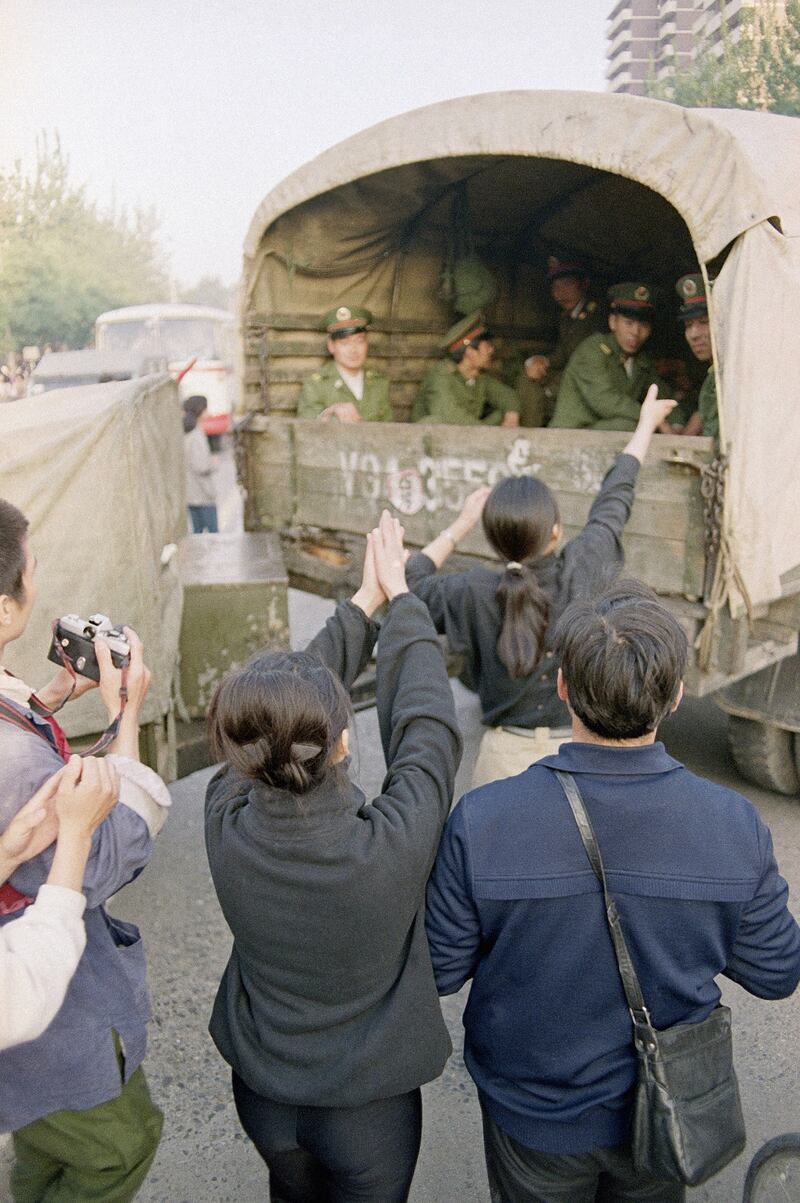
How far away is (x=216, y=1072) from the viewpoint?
2.65 metres

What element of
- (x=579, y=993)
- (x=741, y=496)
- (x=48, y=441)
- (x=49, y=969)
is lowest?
(x=579, y=993)

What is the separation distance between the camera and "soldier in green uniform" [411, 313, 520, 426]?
539cm

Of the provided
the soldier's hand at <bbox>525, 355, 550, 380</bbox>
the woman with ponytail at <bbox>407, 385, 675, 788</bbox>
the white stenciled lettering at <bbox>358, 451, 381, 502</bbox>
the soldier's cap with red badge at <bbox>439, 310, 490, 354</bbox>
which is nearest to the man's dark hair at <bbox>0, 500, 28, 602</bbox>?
the woman with ponytail at <bbox>407, 385, 675, 788</bbox>

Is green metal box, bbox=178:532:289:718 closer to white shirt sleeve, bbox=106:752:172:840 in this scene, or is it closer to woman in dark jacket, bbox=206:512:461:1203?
white shirt sleeve, bbox=106:752:172:840

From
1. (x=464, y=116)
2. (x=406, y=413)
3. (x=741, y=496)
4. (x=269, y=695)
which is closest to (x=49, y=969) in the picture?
(x=269, y=695)

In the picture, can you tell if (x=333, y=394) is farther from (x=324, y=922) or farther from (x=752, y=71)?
(x=324, y=922)

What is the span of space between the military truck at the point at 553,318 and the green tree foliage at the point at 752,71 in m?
0.62

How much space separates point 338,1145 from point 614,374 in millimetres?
4101

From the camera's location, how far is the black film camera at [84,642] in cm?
169

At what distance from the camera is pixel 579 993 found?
1.38 metres

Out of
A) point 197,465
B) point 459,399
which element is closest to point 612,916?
point 459,399

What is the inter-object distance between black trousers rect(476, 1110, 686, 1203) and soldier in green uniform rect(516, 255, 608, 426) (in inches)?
190

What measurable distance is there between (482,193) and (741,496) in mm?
3050

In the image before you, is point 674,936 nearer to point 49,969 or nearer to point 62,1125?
point 49,969
